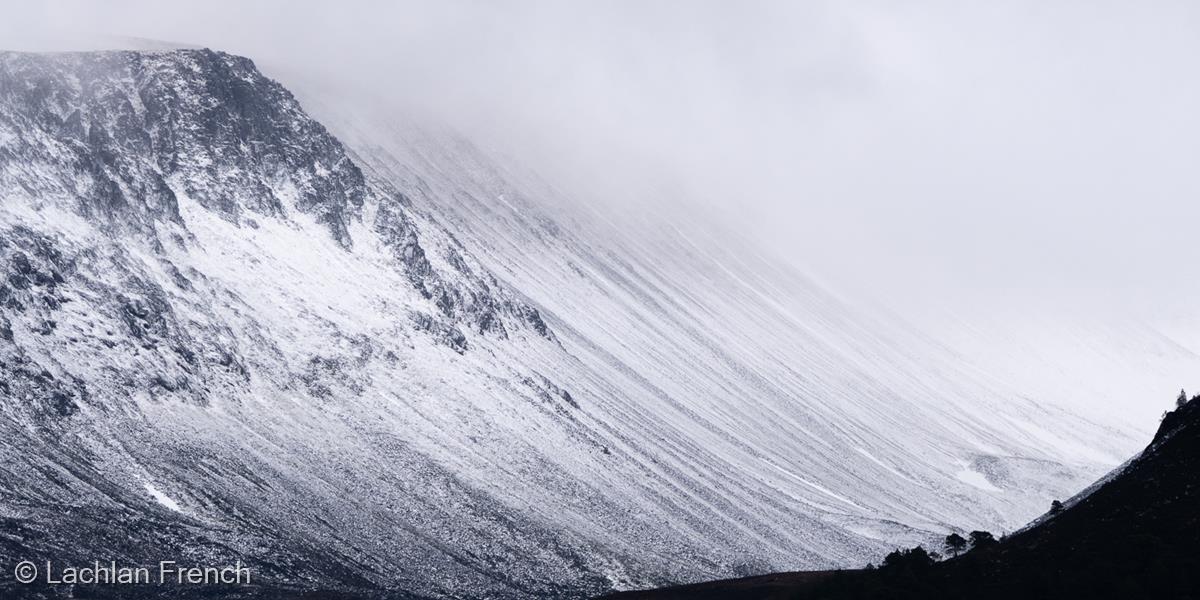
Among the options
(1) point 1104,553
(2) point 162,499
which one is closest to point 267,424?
(2) point 162,499

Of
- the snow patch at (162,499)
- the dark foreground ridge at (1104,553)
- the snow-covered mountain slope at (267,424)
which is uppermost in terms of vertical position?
the dark foreground ridge at (1104,553)

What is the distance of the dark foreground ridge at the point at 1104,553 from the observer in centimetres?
6825

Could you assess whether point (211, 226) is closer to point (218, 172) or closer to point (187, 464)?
point (218, 172)

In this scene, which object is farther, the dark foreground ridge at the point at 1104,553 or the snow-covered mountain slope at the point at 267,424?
the snow-covered mountain slope at the point at 267,424

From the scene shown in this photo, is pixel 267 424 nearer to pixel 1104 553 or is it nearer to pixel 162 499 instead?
pixel 162 499

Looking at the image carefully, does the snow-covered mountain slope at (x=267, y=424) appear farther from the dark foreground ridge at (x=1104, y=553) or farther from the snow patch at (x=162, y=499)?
the dark foreground ridge at (x=1104, y=553)

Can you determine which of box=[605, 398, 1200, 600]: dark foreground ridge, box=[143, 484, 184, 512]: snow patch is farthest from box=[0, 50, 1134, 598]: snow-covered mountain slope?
box=[605, 398, 1200, 600]: dark foreground ridge

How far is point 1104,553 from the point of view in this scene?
72.2 metres

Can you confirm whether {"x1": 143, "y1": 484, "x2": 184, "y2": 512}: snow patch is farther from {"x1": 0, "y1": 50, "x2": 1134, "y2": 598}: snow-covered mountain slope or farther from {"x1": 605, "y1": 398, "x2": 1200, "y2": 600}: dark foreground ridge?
{"x1": 605, "y1": 398, "x2": 1200, "y2": 600}: dark foreground ridge

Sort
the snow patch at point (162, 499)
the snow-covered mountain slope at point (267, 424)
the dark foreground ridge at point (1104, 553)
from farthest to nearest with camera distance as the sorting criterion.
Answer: the snow-covered mountain slope at point (267, 424) → the snow patch at point (162, 499) → the dark foreground ridge at point (1104, 553)

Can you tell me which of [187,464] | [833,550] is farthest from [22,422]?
[833,550]

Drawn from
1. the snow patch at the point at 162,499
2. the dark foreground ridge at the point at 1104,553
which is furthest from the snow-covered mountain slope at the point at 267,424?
the dark foreground ridge at the point at 1104,553

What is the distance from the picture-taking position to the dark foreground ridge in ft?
224

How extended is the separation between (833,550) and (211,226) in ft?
302
